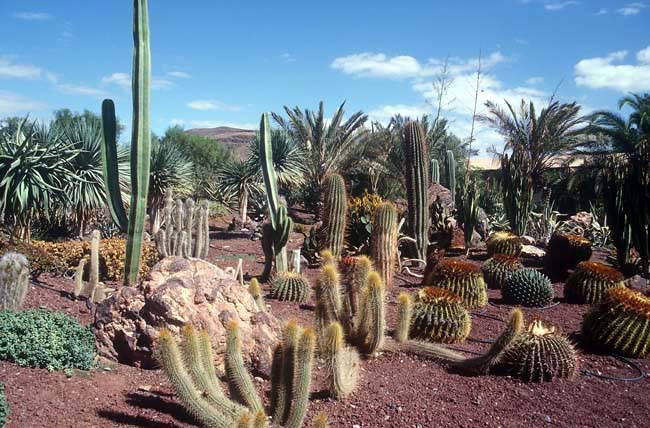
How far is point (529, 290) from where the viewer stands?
30.0 feet

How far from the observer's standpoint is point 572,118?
1042 inches

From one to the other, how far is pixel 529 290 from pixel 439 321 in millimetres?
2781

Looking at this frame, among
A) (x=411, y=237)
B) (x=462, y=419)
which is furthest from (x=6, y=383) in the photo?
(x=411, y=237)

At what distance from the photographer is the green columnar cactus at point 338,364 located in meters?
4.98

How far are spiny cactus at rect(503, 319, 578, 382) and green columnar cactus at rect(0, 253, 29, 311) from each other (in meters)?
5.06

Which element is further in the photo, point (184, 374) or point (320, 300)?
point (320, 300)

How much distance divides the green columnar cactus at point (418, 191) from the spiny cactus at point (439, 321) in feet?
19.3

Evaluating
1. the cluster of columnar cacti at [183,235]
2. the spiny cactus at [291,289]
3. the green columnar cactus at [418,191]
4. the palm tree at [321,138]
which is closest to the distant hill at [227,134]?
the palm tree at [321,138]

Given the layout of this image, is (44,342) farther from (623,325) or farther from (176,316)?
(623,325)

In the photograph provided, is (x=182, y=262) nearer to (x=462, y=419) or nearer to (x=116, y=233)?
(x=462, y=419)

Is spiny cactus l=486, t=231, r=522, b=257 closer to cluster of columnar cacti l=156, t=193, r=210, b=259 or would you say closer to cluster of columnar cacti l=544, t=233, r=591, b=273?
cluster of columnar cacti l=544, t=233, r=591, b=273

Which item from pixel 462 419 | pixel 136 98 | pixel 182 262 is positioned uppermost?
pixel 136 98

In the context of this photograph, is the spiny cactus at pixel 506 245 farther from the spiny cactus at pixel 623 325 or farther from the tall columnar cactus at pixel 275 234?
the spiny cactus at pixel 623 325

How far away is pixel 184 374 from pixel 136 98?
4808 millimetres
